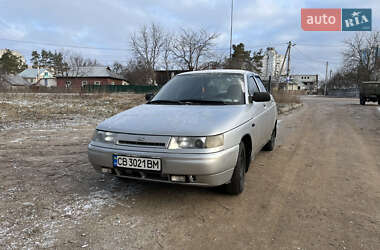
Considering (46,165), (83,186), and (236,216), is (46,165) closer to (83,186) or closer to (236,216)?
(83,186)

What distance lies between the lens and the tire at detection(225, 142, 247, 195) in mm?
2953

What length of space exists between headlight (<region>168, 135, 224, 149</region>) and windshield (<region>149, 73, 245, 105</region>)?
1.01 meters

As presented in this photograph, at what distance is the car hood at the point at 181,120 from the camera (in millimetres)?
2611

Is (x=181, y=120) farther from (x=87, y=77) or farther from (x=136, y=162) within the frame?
(x=87, y=77)

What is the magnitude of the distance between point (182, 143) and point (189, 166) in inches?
9.2

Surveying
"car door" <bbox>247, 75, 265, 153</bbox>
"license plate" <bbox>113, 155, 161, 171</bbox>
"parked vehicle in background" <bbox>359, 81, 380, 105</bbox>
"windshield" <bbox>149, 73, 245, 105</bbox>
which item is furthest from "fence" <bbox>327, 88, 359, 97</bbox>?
"license plate" <bbox>113, 155, 161, 171</bbox>

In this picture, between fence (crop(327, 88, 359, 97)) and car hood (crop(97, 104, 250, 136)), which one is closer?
car hood (crop(97, 104, 250, 136))

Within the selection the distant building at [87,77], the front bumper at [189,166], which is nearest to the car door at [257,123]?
the front bumper at [189,166]

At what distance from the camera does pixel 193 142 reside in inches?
101

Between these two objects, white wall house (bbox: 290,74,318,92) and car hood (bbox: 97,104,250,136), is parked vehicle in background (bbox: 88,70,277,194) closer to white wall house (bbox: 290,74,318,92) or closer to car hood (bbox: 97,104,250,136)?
car hood (bbox: 97,104,250,136)

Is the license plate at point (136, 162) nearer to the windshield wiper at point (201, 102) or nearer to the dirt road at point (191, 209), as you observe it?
the dirt road at point (191, 209)

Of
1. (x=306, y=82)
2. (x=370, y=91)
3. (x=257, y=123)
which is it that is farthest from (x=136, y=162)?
(x=306, y=82)

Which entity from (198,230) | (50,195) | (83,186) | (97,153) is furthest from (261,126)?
(50,195)

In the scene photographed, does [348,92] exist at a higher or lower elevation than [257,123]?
higher
